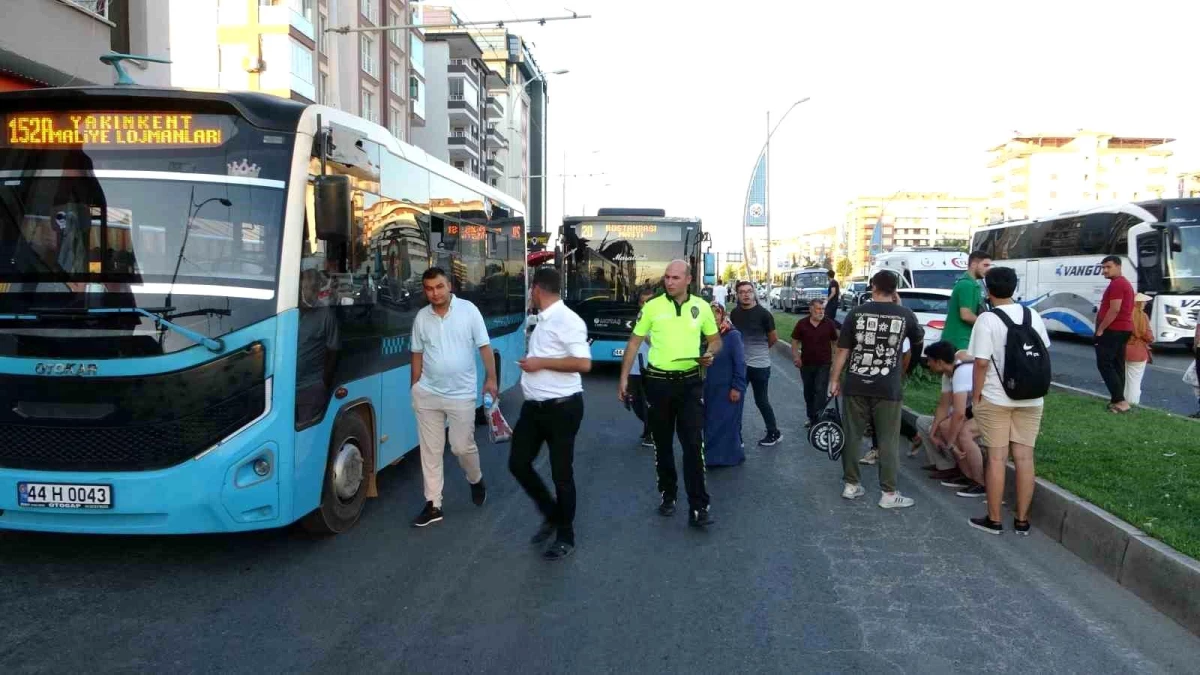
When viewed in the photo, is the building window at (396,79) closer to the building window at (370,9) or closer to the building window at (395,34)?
the building window at (395,34)

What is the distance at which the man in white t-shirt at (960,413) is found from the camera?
7.58 m

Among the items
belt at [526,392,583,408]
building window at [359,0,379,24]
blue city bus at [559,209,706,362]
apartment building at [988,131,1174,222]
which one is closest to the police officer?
belt at [526,392,583,408]

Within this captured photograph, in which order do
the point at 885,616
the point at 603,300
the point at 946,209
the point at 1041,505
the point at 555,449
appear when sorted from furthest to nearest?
the point at 946,209 → the point at 603,300 → the point at 1041,505 → the point at 555,449 → the point at 885,616

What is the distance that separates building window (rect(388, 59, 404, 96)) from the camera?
48.1 m

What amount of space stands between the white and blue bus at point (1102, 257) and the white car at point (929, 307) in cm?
607

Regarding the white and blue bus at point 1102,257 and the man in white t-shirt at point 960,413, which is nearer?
the man in white t-shirt at point 960,413

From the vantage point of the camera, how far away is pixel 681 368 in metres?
6.51

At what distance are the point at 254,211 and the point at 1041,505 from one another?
5784 millimetres

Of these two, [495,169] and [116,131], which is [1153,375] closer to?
[116,131]

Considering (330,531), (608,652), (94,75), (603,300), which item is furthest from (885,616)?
(94,75)

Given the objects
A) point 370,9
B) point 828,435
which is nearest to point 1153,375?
point 828,435

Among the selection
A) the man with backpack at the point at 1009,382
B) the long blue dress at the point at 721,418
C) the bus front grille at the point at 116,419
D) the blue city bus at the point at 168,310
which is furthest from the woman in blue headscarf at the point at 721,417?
the bus front grille at the point at 116,419

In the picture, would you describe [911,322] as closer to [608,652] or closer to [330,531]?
[608,652]

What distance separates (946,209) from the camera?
169750mm
